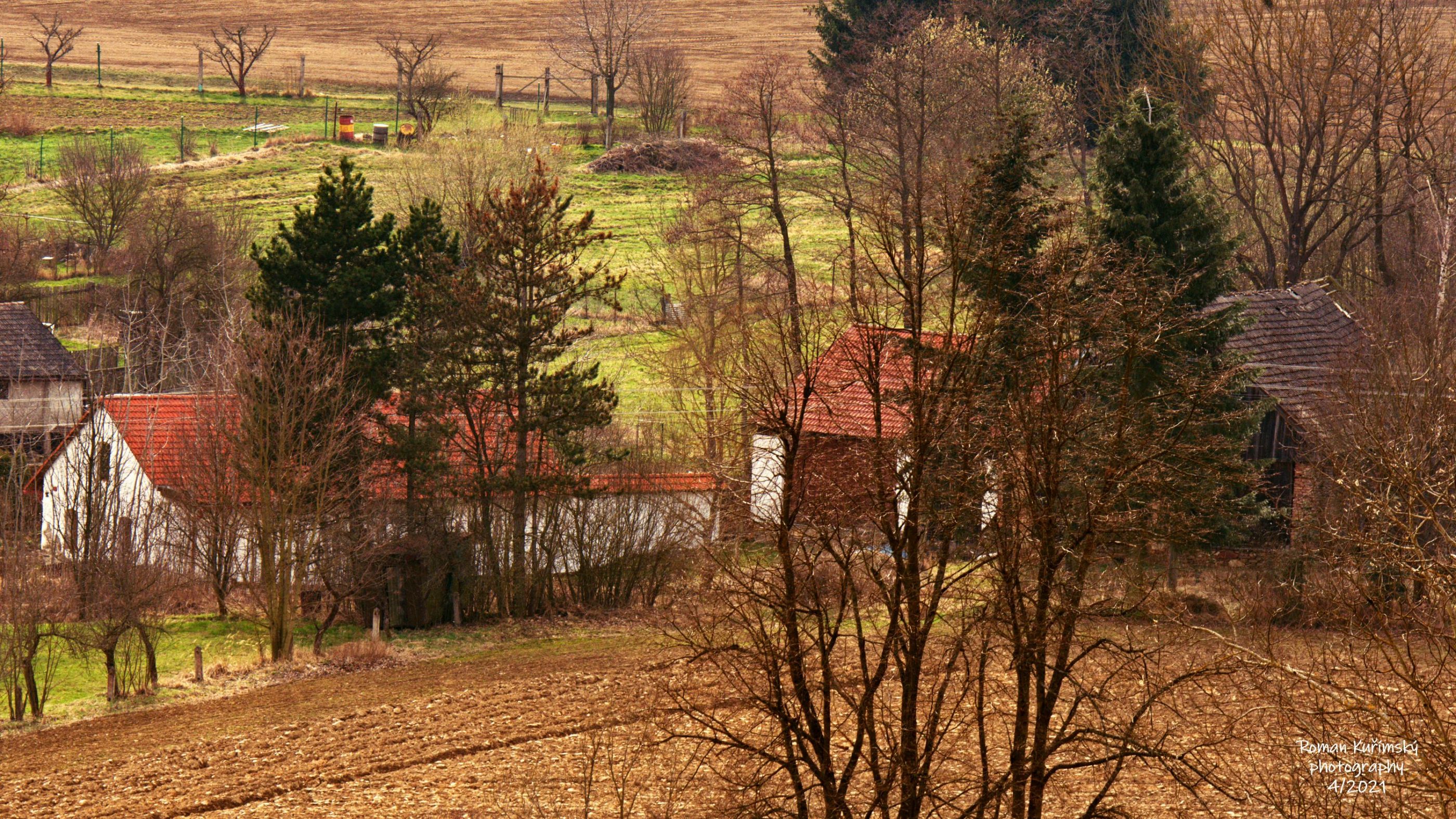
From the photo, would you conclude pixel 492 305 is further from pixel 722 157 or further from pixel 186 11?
pixel 186 11

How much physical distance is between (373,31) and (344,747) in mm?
80020

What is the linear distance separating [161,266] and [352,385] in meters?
20.4

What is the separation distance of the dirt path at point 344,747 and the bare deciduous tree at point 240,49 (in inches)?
2240

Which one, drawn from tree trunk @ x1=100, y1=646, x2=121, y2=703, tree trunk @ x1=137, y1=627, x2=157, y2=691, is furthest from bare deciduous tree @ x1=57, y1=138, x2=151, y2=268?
tree trunk @ x1=100, y1=646, x2=121, y2=703

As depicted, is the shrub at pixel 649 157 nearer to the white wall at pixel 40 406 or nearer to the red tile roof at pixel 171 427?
the white wall at pixel 40 406

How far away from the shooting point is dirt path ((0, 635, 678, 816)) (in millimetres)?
18656

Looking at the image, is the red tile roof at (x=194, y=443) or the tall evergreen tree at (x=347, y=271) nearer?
the tall evergreen tree at (x=347, y=271)

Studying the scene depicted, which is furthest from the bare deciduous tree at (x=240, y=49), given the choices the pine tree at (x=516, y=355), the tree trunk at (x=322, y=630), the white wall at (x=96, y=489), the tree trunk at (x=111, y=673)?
the tree trunk at (x=111, y=673)

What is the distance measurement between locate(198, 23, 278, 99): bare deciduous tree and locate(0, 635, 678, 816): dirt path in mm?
56892

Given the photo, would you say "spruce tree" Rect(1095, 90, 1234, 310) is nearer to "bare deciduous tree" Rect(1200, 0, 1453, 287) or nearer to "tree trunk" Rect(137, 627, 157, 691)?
"bare deciduous tree" Rect(1200, 0, 1453, 287)

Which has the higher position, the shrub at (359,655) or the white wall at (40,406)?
the white wall at (40,406)

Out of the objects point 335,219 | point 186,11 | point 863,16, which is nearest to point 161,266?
point 335,219

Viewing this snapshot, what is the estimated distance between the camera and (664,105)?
66.9 meters

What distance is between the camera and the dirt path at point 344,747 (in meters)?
18.7
